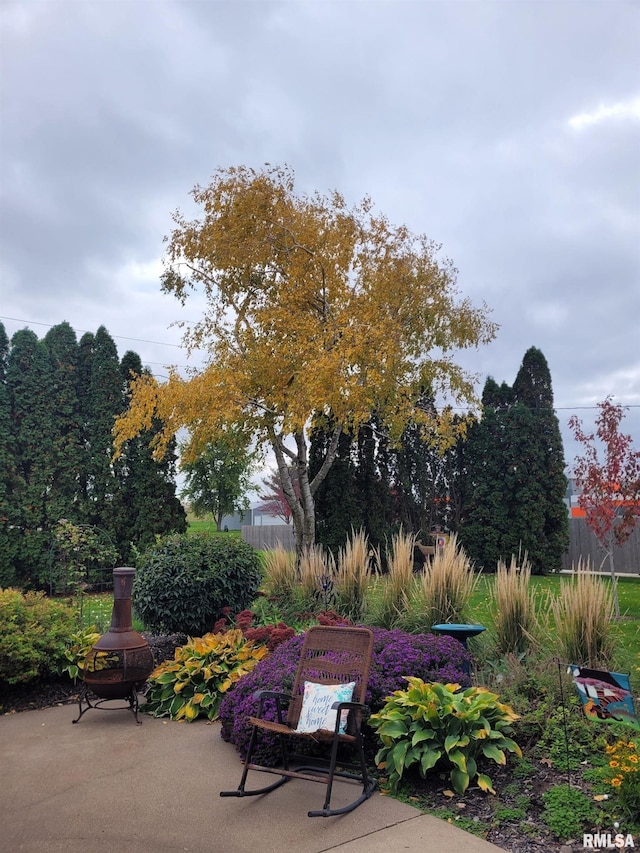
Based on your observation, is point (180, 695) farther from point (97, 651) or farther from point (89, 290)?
point (89, 290)

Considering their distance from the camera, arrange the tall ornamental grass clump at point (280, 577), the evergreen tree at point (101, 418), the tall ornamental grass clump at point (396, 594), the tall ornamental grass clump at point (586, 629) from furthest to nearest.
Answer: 1. the evergreen tree at point (101, 418)
2. the tall ornamental grass clump at point (280, 577)
3. the tall ornamental grass clump at point (396, 594)
4. the tall ornamental grass clump at point (586, 629)

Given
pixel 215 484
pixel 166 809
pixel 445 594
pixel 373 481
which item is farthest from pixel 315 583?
pixel 215 484

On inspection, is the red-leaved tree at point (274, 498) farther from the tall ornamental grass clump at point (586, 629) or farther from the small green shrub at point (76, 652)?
the tall ornamental grass clump at point (586, 629)

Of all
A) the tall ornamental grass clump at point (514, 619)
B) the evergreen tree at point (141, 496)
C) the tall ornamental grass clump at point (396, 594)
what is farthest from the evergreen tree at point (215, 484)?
the tall ornamental grass clump at point (514, 619)

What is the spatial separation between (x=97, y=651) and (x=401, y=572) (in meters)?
2.91

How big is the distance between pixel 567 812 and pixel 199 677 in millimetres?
3105

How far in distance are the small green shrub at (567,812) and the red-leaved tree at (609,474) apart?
5631mm

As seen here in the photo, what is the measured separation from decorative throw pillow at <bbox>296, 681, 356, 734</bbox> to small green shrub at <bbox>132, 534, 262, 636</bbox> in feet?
10.3

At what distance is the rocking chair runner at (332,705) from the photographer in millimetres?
3445

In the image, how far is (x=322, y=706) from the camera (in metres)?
3.63

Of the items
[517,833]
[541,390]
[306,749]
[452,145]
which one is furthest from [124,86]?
[541,390]

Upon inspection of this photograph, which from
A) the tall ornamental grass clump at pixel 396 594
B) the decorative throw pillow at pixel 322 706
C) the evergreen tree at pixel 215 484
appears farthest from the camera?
the evergreen tree at pixel 215 484

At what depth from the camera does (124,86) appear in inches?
266

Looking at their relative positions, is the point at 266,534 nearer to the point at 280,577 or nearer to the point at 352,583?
the point at 280,577
